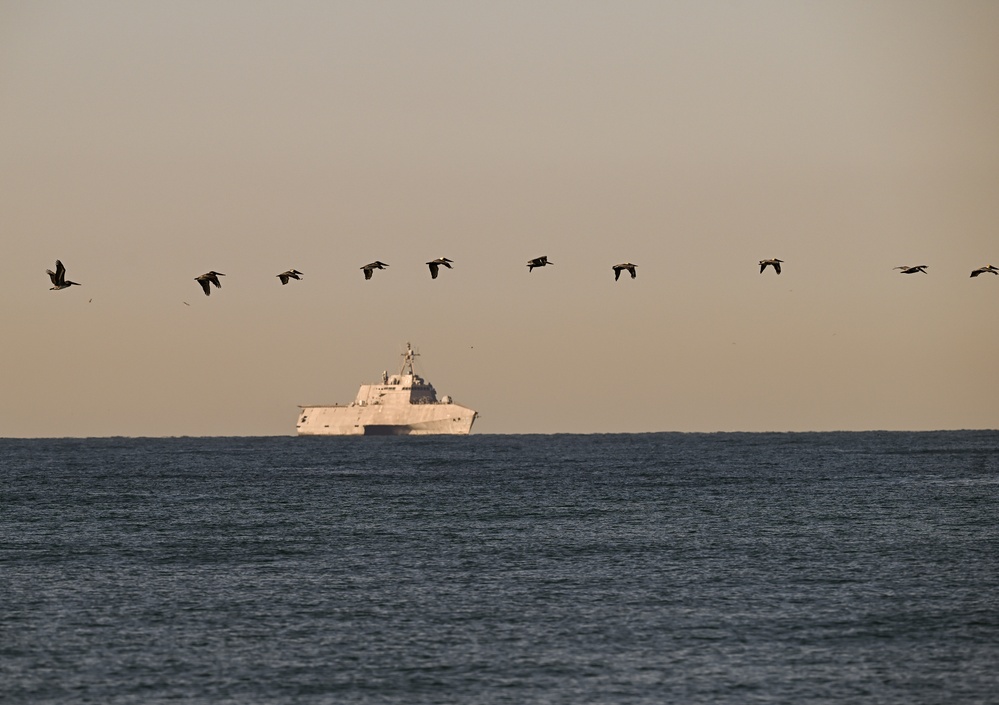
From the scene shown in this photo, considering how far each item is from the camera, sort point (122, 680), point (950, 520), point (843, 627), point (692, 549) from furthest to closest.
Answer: point (950, 520) → point (692, 549) → point (843, 627) → point (122, 680)

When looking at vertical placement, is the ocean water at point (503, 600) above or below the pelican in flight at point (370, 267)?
below

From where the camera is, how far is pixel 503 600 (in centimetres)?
4000

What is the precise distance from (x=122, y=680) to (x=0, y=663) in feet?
12.2

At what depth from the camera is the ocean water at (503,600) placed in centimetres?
2970

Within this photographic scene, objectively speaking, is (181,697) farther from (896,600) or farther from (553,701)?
(896,600)

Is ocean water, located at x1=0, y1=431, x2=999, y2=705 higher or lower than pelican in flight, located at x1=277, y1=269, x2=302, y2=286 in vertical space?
lower

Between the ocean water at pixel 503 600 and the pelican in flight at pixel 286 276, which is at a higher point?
the pelican in flight at pixel 286 276

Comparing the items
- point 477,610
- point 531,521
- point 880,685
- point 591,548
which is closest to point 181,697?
point 477,610

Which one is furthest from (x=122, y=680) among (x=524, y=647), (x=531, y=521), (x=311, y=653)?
(x=531, y=521)

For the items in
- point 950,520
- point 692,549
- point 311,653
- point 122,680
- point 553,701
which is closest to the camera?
point 553,701

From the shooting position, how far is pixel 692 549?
53219 mm

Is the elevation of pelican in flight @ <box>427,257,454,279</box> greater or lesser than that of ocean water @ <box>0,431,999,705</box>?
greater

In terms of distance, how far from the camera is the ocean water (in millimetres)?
29703

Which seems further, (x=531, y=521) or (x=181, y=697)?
(x=531, y=521)
